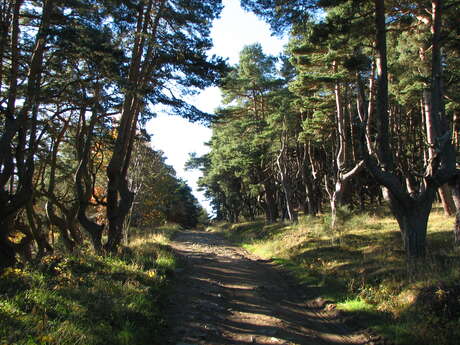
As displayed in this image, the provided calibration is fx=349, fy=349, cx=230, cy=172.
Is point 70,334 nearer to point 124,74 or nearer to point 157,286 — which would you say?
point 157,286

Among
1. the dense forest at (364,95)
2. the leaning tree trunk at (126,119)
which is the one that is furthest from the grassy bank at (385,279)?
the leaning tree trunk at (126,119)

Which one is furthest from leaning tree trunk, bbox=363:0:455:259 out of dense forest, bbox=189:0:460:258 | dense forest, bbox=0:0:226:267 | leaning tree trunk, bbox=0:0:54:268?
leaning tree trunk, bbox=0:0:54:268

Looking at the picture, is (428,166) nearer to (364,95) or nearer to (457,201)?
(457,201)

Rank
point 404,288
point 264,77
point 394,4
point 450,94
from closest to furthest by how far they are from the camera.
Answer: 1. point 404,288
2. point 394,4
3. point 450,94
4. point 264,77

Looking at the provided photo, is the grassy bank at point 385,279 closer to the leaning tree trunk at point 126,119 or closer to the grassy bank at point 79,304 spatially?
the grassy bank at point 79,304

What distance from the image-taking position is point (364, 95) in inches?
469

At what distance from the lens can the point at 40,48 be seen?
1038 centimetres

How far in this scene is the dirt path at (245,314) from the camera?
19.9ft

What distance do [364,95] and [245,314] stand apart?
331 inches

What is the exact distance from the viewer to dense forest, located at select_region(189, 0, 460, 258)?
9.16 meters

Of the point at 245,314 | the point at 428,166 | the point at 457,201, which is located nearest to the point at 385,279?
the point at 428,166

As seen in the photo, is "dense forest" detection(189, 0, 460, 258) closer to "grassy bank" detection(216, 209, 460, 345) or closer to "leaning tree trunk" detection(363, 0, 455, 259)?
"leaning tree trunk" detection(363, 0, 455, 259)

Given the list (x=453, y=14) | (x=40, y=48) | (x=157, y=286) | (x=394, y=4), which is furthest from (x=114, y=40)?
(x=453, y=14)

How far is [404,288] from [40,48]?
11522mm
